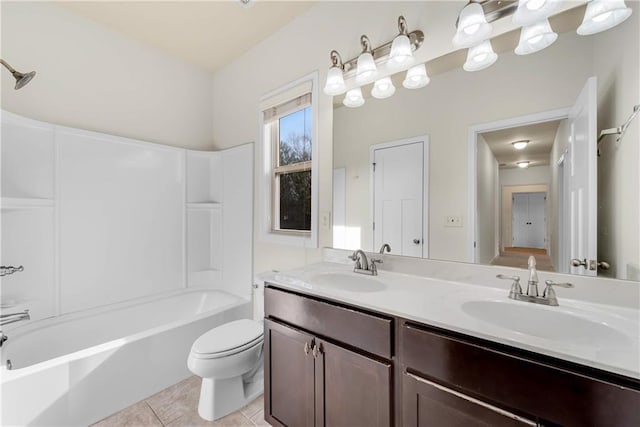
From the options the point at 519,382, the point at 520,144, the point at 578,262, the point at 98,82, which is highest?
the point at 98,82

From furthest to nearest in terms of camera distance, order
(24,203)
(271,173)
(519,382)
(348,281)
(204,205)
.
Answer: (204,205)
(271,173)
(24,203)
(348,281)
(519,382)

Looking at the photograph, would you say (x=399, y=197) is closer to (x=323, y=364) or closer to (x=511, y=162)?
(x=511, y=162)

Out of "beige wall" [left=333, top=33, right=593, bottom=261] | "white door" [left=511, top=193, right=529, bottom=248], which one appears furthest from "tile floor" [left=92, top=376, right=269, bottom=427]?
"white door" [left=511, top=193, right=529, bottom=248]

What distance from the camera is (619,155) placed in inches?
38.9

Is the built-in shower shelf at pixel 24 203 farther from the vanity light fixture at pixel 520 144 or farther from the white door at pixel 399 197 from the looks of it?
the vanity light fixture at pixel 520 144

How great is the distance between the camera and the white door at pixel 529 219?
1.19 meters

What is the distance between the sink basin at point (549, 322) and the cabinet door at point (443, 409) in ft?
0.93

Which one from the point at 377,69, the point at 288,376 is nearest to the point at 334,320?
the point at 288,376

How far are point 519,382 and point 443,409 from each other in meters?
0.25

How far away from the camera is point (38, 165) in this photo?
188cm

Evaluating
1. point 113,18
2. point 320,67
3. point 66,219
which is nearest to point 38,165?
point 66,219

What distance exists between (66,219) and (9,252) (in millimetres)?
346

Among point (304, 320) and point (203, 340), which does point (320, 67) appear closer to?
point (304, 320)

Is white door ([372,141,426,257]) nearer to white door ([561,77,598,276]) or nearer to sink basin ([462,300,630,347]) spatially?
sink basin ([462,300,630,347])
